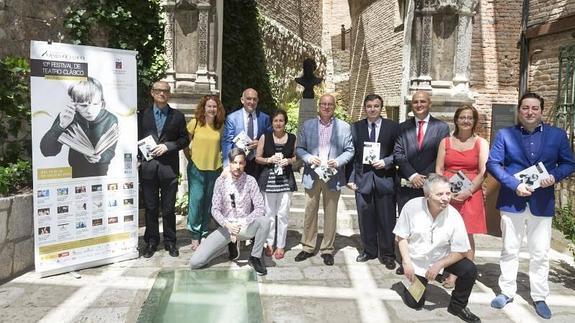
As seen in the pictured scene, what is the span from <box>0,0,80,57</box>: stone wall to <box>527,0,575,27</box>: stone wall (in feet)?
24.5

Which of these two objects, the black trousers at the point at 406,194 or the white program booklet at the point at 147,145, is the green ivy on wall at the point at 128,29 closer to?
the white program booklet at the point at 147,145

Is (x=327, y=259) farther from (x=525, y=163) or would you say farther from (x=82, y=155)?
(x=82, y=155)

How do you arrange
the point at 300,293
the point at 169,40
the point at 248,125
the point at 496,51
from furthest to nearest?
1. the point at 496,51
2. the point at 169,40
3. the point at 248,125
4. the point at 300,293

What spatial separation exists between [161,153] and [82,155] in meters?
0.76

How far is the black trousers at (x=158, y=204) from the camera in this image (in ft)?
15.1

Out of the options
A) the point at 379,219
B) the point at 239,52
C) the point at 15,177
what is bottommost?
the point at 379,219

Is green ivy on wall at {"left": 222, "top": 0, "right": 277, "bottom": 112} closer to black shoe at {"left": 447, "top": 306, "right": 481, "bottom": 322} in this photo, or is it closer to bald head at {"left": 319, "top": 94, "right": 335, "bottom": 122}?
bald head at {"left": 319, "top": 94, "right": 335, "bottom": 122}

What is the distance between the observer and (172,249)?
15.5 feet

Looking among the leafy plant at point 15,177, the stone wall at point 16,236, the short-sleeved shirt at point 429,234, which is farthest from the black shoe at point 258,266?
the leafy plant at point 15,177

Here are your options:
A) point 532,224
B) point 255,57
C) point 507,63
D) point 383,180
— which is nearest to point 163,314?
point 383,180

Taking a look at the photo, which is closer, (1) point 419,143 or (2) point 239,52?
(1) point 419,143

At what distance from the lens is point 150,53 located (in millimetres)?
6387

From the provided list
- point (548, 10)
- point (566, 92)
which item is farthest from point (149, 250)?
point (548, 10)

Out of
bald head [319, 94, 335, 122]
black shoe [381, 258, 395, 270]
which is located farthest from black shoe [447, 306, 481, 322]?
bald head [319, 94, 335, 122]
